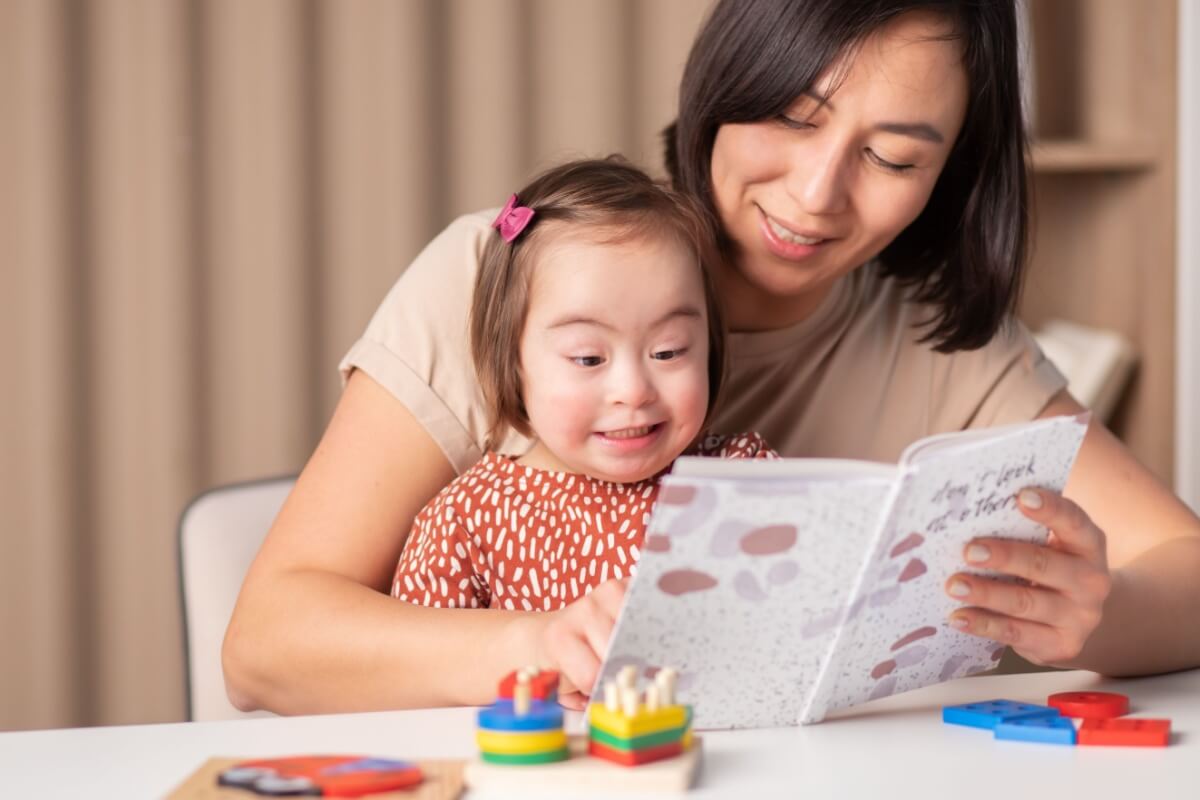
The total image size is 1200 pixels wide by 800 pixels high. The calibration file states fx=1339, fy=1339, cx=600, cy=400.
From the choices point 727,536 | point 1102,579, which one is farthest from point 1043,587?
point 727,536

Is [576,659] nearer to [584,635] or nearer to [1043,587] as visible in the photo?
[584,635]

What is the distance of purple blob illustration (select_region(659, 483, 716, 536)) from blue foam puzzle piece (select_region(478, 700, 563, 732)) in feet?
0.37

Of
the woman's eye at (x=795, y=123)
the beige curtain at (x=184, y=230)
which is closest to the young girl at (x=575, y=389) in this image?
the woman's eye at (x=795, y=123)

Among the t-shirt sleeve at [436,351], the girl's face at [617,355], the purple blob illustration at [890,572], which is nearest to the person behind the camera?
the purple blob illustration at [890,572]

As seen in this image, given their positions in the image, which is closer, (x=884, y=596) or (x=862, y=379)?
(x=884, y=596)

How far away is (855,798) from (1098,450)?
70cm

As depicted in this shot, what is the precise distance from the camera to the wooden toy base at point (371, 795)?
2.16ft

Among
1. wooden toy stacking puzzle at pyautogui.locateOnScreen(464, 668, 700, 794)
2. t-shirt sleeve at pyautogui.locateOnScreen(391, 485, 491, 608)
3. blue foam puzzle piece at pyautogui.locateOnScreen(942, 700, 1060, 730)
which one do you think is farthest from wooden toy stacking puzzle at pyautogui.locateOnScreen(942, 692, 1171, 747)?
t-shirt sleeve at pyautogui.locateOnScreen(391, 485, 491, 608)

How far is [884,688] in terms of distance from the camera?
861mm

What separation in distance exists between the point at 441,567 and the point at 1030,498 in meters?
0.51

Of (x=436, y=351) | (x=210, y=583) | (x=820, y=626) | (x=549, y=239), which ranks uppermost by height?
(x=549, y=239)

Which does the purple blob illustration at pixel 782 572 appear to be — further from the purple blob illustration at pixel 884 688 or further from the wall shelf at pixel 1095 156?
the wall shelf at pixel 1095 156

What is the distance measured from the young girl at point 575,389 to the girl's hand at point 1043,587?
13.2 inches

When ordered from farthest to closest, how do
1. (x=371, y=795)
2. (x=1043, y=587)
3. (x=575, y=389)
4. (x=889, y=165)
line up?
1. (x=889, y=165)
2. (x=575, y=389)
3. (x=1043, y=587)
4. (x=371, y=795)
